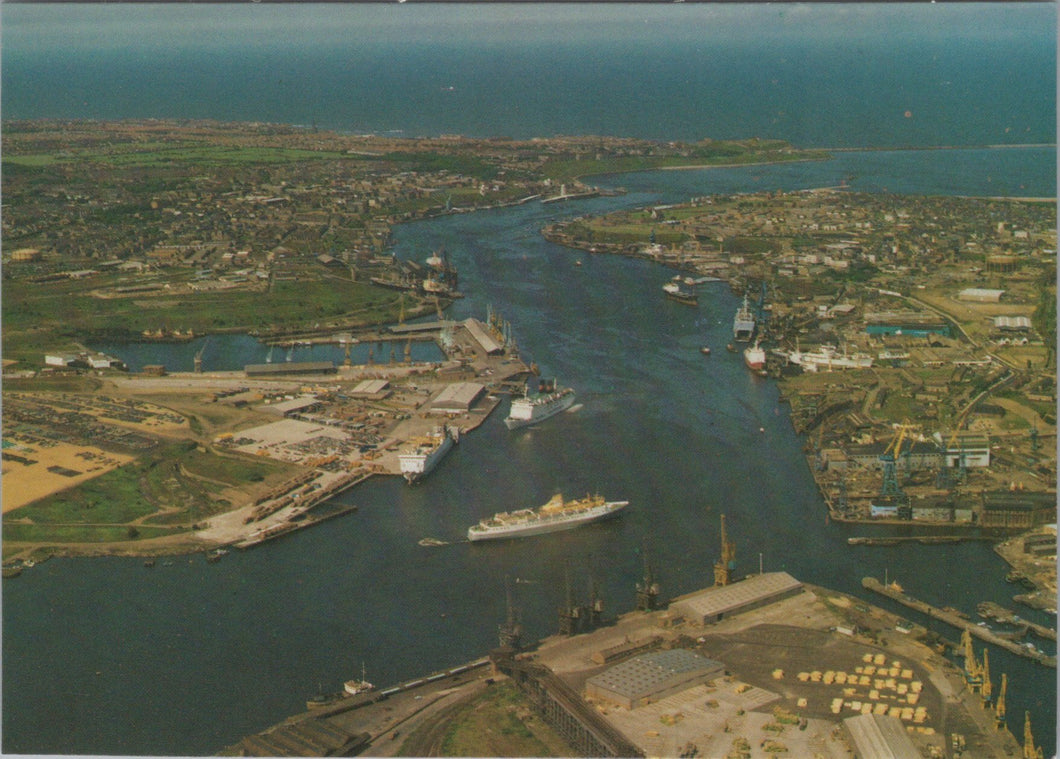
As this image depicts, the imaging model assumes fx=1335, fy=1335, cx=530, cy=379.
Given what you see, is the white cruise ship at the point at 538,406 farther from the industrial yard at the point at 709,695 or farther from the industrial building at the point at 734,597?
the industrial yard at the point at 709,695

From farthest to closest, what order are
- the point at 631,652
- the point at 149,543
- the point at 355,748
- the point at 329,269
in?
1. the point at 329,269
2. the point at 149,543
3. the point at 631,652
4. the point at 355,748

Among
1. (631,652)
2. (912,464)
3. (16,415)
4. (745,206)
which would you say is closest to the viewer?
(631,652)

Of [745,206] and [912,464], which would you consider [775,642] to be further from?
[745,206]

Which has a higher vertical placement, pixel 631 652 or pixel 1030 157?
pixel 1030 157

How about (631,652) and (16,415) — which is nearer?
(631,652)

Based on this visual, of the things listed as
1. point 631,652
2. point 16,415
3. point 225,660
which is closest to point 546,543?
point 631,652

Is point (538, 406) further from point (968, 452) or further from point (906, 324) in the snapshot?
point (906, 324)

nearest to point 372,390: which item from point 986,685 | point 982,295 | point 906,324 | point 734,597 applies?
point 734,597
